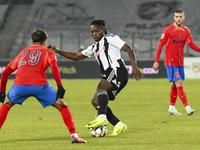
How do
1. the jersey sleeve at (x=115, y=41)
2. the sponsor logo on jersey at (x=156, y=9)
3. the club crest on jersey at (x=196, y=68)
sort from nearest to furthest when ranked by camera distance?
1. the jersey sleeve at (x=115, y=41)
2. the club crest on jersey at (x=196, y=68)
3. the sponsor logo on jersey at (x=156, y=9)

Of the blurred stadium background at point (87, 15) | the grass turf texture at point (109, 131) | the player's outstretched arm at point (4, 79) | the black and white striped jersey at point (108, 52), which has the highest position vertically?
Answer: the blurred stadium background at point (87, 15)

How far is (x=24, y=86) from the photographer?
5398 millimetres

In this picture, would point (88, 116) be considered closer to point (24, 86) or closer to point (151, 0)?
point (24, 86)

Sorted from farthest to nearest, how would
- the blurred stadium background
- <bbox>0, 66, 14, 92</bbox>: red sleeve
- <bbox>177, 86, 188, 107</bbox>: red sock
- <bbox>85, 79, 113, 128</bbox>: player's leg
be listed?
the blurred stadium background < <bbox>177, 86, 188, 107</bbox>: red sock < <bbox>85, 79, 113, 128</bbox>: player's leg < <bbox>0, 66, 14, 92</bbox>: red sleeve

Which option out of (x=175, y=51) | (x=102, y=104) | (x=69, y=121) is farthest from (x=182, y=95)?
(x=69, y=121)

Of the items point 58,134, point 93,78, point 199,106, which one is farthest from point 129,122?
point 93,78

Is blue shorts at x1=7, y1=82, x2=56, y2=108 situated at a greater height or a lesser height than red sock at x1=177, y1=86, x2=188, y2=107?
greater

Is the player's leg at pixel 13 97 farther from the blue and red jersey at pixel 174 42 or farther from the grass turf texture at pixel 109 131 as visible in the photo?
the blue and red jersey at pixel 174 42

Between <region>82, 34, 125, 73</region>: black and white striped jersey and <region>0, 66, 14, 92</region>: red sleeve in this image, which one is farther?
<region>82, 34, 125, 73</region>: black and white striped jersey

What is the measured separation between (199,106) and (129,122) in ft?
12.0

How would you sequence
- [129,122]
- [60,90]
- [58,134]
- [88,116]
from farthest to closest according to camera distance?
[88,116], [129,122], [58,134], [60,90]

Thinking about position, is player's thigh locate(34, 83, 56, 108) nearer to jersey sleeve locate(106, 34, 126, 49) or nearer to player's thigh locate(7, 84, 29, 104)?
player's thigh locate(7, 84, 29, 104)

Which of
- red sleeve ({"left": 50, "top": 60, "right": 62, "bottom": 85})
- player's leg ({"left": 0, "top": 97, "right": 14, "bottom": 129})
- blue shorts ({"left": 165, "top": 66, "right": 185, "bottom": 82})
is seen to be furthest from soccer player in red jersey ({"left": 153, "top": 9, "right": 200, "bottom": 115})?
player's leg ({"left": 0, "top": 97, "right": 14, "bottom": 129})

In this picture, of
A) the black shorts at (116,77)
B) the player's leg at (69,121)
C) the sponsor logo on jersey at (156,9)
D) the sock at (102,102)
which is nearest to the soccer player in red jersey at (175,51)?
the black shorts at (116,77)
